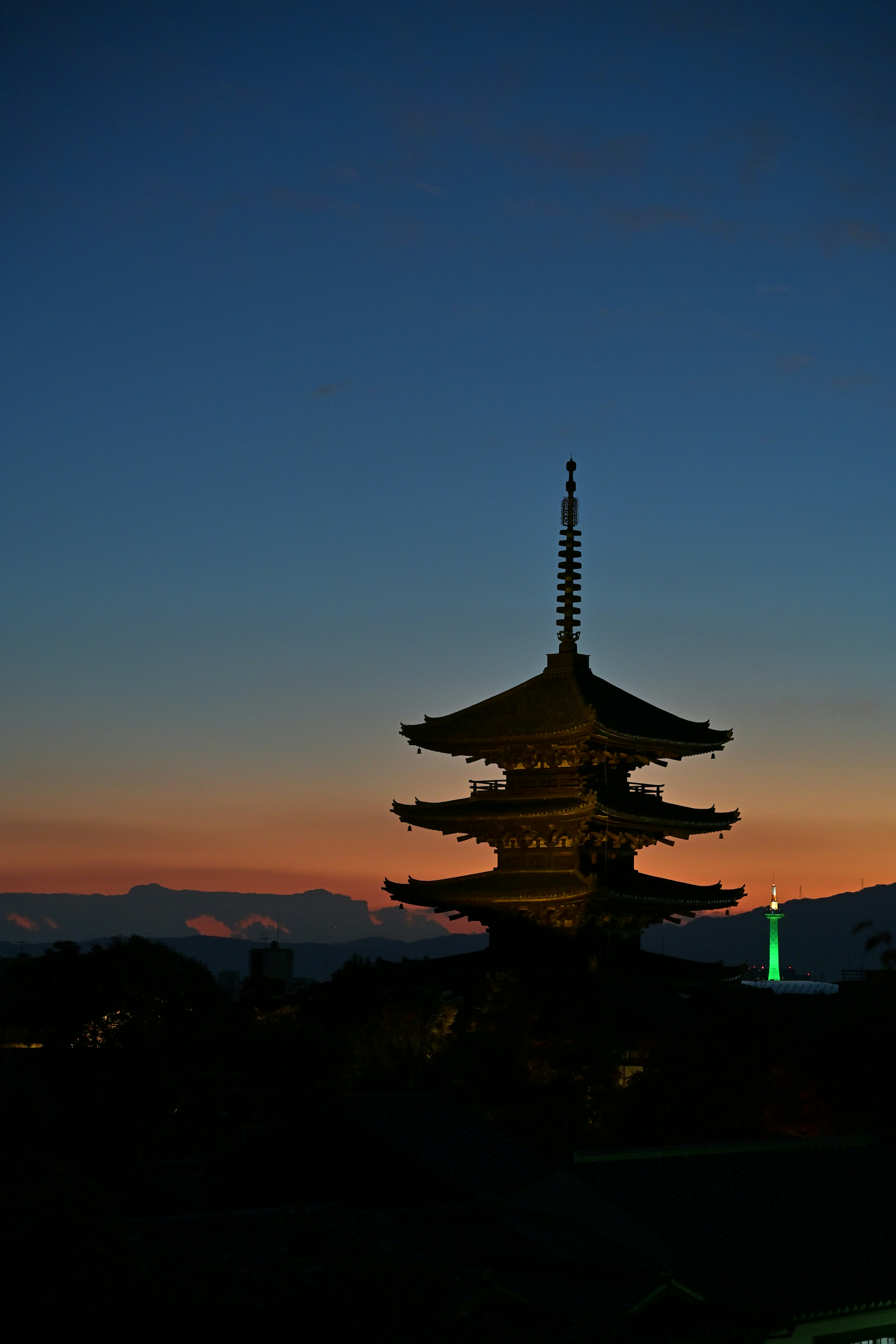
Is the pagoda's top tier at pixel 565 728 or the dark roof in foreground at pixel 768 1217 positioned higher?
the pagoda's top tier at pixel 565 728

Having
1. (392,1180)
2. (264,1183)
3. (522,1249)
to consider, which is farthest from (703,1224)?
(264,1183)

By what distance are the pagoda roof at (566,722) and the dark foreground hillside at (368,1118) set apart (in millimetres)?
9373

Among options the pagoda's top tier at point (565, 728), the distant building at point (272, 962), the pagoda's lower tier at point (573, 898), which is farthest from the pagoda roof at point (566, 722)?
the distant building at point (272, 962)

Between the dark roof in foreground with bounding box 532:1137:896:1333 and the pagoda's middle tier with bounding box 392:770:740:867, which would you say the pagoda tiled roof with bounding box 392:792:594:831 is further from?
the dark roof in foreground with bounding box 532:1137:896:1333

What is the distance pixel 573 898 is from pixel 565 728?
7009 mm

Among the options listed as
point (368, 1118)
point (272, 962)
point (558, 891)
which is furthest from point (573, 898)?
point (272, 962)

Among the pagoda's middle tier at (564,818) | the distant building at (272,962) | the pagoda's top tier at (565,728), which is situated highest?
the pagoda's top tier at (565,728)

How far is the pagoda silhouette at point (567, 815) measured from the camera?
223 ft

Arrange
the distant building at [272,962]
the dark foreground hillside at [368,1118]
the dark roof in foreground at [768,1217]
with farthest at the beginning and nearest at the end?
1. the distant building at [272,962]
2. the dark roof in foreground at [768,1217]
3. the dark foreground hillside at [368,1118]

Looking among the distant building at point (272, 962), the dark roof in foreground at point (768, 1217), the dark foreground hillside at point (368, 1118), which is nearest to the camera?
the dark foreground hillside at point (368, 1118)

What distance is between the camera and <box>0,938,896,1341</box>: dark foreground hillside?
15.9 m

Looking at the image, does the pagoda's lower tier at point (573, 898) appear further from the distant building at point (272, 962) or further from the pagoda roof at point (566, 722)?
the distant building at point (272, 962)

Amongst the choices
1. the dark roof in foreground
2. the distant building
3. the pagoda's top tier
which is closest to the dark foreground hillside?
the dark roof in foreground

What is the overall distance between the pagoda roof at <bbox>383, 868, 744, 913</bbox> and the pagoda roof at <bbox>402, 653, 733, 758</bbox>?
5.56 meters
